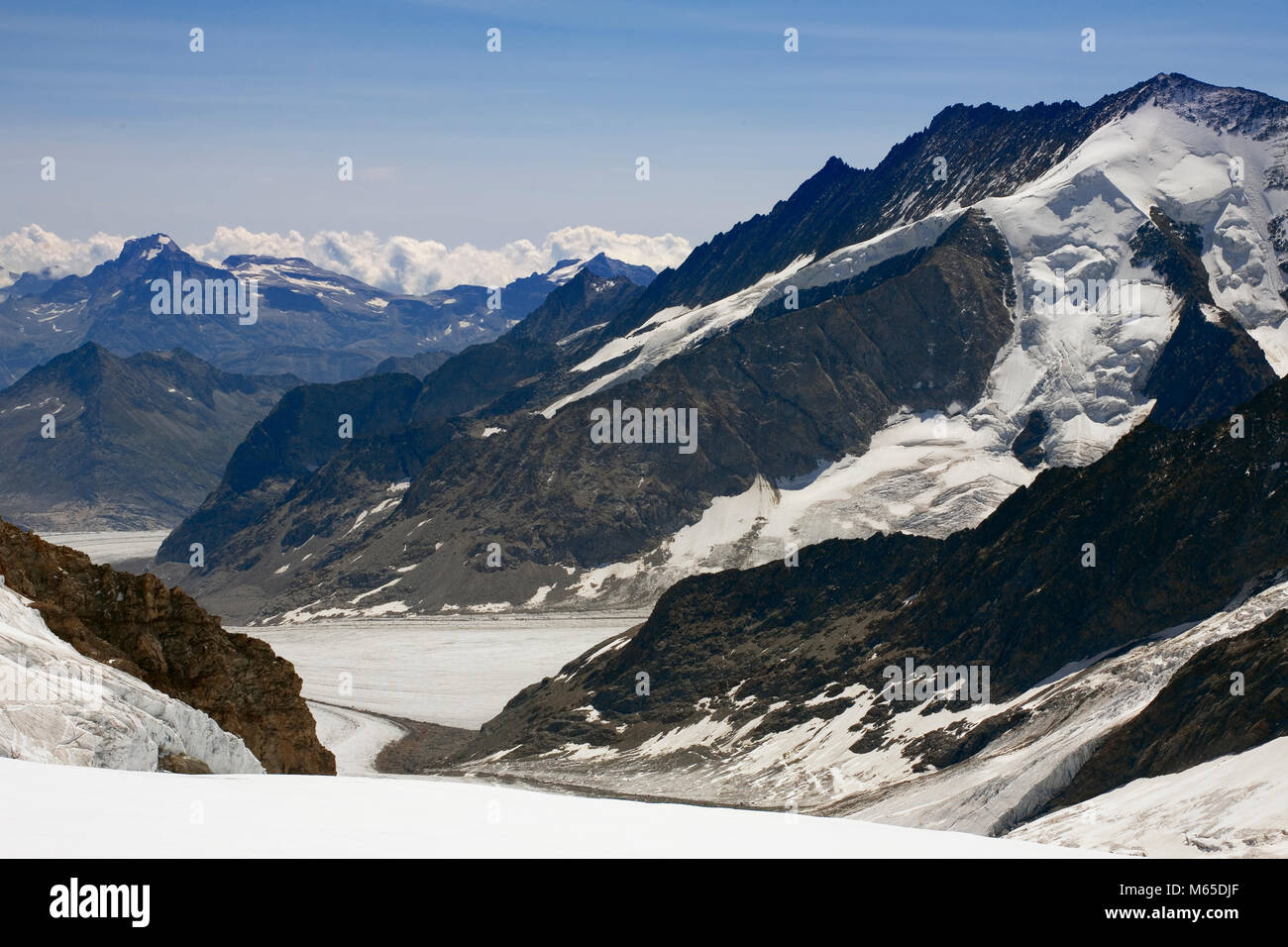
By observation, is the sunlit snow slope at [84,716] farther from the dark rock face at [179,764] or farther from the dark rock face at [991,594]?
the dark rock face at [991,594]

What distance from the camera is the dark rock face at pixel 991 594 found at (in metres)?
111

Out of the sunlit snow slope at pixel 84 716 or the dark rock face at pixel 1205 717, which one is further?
the dark rock face at pixel 1205 717

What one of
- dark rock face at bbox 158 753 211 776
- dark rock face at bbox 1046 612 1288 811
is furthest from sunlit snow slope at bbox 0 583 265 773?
dark rock face at bbox 1046 612 1288 811

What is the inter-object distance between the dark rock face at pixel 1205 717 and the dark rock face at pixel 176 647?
1742 inches

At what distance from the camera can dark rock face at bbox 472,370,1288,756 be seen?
365ft

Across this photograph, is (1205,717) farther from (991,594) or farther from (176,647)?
(176,647)

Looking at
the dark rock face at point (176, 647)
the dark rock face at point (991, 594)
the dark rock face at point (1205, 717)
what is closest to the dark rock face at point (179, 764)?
the dark rock face at point (176, 647)

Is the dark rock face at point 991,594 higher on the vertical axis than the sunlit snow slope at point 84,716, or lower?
lower

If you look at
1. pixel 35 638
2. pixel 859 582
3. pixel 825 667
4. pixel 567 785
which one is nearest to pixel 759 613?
pixel 859 582

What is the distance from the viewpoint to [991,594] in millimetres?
129000

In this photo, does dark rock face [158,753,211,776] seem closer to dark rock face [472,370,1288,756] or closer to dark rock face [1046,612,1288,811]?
dark rock face [1046,612,1288,811]

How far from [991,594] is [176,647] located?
8234 centimetres

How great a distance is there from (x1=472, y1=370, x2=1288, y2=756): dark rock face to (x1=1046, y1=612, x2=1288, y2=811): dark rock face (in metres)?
23.0

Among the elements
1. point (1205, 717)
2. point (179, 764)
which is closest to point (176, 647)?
point (179, 764)
